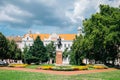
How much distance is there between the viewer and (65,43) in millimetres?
120625

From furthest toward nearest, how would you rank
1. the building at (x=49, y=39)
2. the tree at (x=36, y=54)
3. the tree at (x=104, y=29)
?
the building at (x=49, y=39)
the tree at (x=36, y=54)
the tree at (x=104, y=29)

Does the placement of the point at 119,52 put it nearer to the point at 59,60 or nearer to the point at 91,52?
the point at 91,52

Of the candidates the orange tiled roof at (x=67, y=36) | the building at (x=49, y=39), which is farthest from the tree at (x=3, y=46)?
the orange tiled roof at (x=67, y=36)

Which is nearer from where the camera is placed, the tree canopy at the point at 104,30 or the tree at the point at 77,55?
the tree canopy at the point at 104,30

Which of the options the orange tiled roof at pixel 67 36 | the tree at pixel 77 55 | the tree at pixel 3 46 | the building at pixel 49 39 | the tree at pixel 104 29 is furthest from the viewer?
the orange tiled roof at pixel 67 36

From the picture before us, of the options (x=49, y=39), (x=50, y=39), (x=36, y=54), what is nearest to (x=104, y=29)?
(x=36, y=54)

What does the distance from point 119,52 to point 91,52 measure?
239 inches

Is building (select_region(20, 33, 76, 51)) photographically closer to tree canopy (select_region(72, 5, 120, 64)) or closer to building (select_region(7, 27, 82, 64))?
building (select_region(7, 27, 82, 64))

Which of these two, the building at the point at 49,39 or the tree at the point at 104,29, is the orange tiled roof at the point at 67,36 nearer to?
the building at the point at 49,39

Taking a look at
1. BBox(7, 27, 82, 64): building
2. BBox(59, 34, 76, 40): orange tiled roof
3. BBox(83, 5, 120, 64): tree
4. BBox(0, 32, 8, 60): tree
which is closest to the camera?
BBox(83, 5, 120, 64): tree

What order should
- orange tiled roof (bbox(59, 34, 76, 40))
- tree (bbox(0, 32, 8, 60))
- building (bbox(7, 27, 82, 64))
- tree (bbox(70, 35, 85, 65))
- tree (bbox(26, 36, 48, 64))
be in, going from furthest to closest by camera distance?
orange tiled roof (bbox(59, 34, 76, 40)) → building (bbox(7, 27, 82, 64)) → tree (bbox(26, 36, 48, 64)) → tree (bbox(0, 32, 8, 60)) → tree (bbox(70, 35, 85, 65))

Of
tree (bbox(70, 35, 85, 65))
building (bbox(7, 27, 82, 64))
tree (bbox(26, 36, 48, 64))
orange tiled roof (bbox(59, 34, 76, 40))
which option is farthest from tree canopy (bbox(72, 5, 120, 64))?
orange tiled roof (bbox(59, 34, 76, 40))

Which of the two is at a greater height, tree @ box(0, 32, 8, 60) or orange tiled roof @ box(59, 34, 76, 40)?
orange tiled roof @ box(59, 34, 76, 40)

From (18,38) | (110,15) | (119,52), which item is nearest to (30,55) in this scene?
(119,52)
